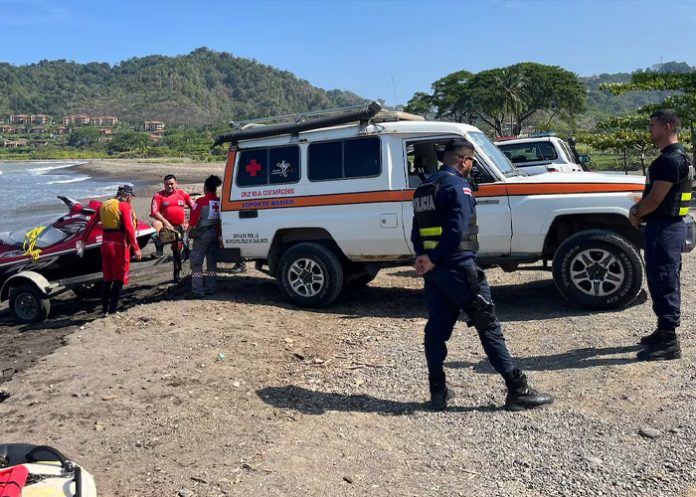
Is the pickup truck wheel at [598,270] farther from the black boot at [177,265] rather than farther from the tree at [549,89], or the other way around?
the tree at [549,89]

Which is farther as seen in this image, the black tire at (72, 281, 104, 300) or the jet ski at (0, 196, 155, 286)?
the black tire at (72, 281, 104, 300)

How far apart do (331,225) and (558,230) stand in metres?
2.55

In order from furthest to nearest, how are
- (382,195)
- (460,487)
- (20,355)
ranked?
(382,195)
(20,355)
(460,487)

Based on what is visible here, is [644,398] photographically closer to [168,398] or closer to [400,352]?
[400,352]

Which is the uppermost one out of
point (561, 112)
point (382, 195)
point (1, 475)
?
point (561, 112)

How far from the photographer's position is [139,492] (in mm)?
3857

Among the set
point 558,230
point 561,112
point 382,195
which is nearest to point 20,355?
point 382,195

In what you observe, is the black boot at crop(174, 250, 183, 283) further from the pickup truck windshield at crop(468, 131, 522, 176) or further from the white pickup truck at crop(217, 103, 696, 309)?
the pickup truck windshield at crop(468, 131, 522, 176)

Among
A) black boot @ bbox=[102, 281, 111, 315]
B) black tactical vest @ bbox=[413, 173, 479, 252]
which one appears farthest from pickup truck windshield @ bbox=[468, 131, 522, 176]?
black boot @ bbox=[102, 281, 111, 315]

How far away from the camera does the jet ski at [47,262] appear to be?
8.93m

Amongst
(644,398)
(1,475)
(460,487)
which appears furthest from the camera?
(644,398)

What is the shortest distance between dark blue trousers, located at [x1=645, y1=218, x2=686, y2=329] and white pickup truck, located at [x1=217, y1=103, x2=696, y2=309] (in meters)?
1.42

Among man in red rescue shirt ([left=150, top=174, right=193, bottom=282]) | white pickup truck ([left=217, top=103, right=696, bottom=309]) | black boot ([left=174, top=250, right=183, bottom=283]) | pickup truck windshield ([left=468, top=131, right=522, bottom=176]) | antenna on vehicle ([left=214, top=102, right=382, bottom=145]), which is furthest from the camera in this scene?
black boot ([left=174, top=250, right=183, bottom=283])

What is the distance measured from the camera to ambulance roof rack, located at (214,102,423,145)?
780 cm
